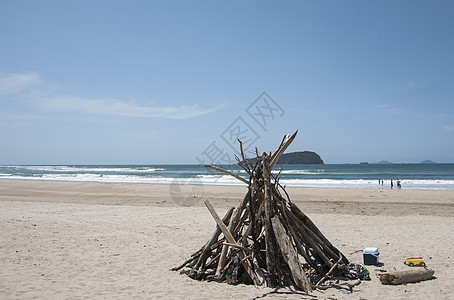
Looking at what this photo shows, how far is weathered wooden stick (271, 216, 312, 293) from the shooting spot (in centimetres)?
512

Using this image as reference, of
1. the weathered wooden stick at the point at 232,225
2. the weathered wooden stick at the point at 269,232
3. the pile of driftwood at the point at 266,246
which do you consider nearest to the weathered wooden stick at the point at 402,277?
the pile of driftwood at the point at 266,246

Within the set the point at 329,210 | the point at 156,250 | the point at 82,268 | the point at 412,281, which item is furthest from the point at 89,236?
the point at 329,210

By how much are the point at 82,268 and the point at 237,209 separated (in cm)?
293

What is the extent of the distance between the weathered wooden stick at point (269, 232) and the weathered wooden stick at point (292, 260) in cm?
11

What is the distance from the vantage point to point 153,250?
25.9 feet

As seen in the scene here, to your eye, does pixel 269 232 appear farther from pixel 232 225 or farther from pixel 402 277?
pixel 402 277

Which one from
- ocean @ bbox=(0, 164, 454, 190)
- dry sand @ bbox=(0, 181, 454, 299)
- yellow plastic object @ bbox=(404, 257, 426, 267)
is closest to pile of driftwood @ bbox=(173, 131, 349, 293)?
dry sand @ bbox=(0, 181, 454, 299)

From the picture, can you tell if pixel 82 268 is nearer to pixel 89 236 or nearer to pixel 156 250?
pixel 156 250

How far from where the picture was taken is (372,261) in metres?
6.78

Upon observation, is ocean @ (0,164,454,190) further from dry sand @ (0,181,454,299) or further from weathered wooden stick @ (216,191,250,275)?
weathered wooden stick @ (216,191,250,275)

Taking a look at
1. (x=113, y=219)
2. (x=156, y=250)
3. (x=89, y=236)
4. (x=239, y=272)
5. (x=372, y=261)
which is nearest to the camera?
(x=239, y=272)

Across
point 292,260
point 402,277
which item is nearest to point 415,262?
point 402,277

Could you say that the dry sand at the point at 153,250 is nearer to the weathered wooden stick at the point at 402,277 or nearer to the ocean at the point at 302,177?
the weathered wooden stick at the point at 402,277

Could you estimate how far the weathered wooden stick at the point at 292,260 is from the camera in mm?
5125
